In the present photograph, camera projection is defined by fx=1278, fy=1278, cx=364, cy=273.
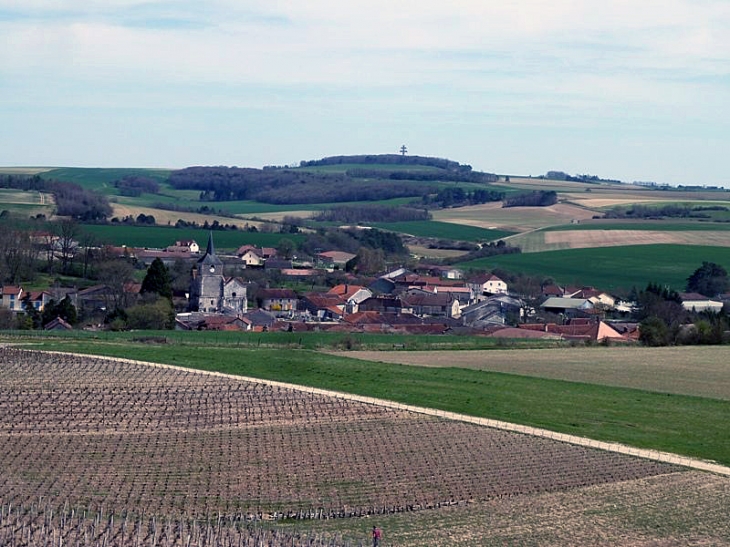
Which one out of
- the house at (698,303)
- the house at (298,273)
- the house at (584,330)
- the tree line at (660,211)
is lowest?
the house at (298,273)

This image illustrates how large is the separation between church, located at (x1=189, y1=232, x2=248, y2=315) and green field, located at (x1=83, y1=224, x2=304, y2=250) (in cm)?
2491

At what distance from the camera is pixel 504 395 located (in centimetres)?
3838

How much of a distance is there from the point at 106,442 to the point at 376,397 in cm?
1013

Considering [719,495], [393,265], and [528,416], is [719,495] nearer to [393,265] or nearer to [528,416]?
[528,416]

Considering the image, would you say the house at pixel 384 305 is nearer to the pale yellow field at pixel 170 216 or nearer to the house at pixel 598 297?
the house at pixel 598 297

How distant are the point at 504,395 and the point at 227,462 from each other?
1392cm

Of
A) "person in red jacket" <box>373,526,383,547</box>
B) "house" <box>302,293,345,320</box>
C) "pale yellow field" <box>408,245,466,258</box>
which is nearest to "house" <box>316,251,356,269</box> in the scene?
"pale yellow field" <box>408,245,466,258</box>

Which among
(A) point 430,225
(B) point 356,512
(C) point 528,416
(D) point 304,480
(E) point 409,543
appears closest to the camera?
(E) point 409,543

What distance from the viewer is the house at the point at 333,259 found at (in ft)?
324

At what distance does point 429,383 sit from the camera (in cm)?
4016

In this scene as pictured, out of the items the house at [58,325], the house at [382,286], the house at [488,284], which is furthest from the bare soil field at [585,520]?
the house at [382,286]

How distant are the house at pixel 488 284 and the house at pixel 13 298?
29.2 meters

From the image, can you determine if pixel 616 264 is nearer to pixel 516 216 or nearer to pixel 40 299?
pixel 516 216

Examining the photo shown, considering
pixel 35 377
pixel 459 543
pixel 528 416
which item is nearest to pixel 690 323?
pixel 528 416
